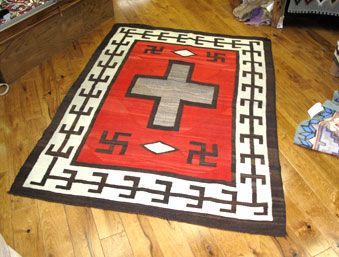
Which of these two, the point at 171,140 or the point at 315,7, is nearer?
the point at 171,140

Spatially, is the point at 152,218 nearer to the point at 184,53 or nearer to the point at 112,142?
the point at 112,142

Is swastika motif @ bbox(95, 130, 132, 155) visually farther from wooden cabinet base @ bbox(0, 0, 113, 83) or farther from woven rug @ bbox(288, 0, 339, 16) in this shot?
woven rug @ bbox(288, 0, 339, 16)

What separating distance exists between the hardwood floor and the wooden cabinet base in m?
0.08

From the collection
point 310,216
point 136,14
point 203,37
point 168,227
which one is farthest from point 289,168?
point 136,14

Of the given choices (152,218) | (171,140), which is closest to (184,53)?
(171,140)

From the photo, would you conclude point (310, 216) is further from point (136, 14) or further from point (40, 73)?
point (136, 14)

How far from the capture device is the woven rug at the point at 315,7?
7.31ft

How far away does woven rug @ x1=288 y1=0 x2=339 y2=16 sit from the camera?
223 centimetres

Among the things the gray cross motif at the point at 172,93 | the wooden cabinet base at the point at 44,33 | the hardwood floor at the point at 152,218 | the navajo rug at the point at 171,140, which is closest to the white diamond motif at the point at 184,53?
the navajo rug at the point at 171,140

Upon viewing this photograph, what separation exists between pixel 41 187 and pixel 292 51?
1.89m

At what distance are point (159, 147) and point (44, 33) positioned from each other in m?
1.18

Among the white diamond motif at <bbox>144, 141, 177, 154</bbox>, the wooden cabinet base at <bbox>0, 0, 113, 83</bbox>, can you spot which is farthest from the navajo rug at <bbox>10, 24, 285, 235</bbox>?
the wooden cabinet base at <bbox>0, 0, 113, 83</bbox>

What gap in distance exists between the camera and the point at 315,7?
2.28m

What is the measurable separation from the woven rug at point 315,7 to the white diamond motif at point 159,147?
1546 mm
